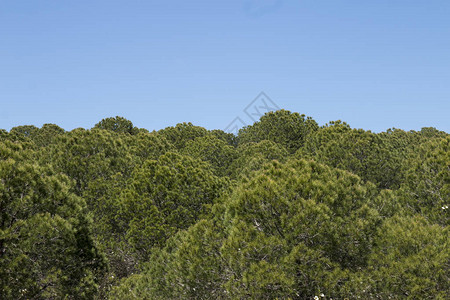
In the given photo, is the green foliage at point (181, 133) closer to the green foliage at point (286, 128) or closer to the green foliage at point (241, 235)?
the green foliage at point (286, 128)

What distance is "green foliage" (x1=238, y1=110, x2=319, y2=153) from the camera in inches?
1721

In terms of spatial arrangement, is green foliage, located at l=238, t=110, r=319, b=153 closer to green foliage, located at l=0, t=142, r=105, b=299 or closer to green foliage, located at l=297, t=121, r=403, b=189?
green foliage, located at l=297, t=121, r=403, b=189

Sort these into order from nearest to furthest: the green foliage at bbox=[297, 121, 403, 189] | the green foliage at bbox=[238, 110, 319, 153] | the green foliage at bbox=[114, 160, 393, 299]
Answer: the green foliage at bbox=[114, 160, 393, 299] < the green foliage at bbox=[297, 121, 403, 189] < the green foliage at bbox=[238, 110, 319, 153]

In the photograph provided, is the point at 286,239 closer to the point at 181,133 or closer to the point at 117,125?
the point at 181,133

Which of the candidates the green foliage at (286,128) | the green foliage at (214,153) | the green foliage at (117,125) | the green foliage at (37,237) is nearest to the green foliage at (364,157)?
the green foliage at (214,153)

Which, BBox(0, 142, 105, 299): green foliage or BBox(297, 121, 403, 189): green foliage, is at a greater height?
BBox(297, 121, 403, 189): green foliage

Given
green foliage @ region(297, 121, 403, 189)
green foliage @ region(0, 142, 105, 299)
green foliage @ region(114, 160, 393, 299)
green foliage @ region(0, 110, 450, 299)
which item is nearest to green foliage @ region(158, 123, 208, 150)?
green foliage @ region(297, 121, 403, 189)

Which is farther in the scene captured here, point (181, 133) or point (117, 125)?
point (117, 125)

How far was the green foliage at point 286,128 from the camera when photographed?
4372cm

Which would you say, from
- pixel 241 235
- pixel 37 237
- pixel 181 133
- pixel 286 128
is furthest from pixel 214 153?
pixel 37 237

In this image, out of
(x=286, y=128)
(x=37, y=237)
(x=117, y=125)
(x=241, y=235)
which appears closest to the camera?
(x=241, y=235)

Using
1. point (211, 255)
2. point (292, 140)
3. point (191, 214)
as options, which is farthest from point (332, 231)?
point (292, 140)

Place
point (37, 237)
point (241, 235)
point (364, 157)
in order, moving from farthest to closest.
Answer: point (364, 157)
point (37, 237)
point (241, 235)

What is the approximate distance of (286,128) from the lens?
44.5 m
